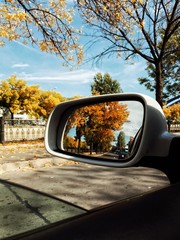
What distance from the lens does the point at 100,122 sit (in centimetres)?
178

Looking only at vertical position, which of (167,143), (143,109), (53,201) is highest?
(143,109)

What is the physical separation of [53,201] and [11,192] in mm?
351

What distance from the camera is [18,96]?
3391cm

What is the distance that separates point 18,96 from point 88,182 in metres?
29.4

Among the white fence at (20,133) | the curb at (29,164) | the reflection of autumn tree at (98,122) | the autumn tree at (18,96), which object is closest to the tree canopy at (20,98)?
the autumn tree at (18,96)

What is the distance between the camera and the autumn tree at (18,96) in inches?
1325

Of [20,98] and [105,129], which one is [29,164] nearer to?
[105,129]

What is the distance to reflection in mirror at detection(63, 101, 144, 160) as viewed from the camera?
133 centimetres

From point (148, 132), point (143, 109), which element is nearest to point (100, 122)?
point (143, 109)

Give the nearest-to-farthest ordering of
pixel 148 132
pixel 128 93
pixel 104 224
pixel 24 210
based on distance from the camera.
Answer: pixel 104 224, pixel 148 132, pixel 128 93, pixel 24 210

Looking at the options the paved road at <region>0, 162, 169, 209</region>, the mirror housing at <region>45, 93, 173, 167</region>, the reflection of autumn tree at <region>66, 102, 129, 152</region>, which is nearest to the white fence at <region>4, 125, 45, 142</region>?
the paved road at <region>0, 162, 169, 209</region>

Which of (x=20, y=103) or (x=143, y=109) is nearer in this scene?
(x=143, y=109)

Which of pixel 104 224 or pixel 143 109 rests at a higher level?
pixel 143 109

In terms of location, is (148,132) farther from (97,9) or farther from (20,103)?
(20,103)
